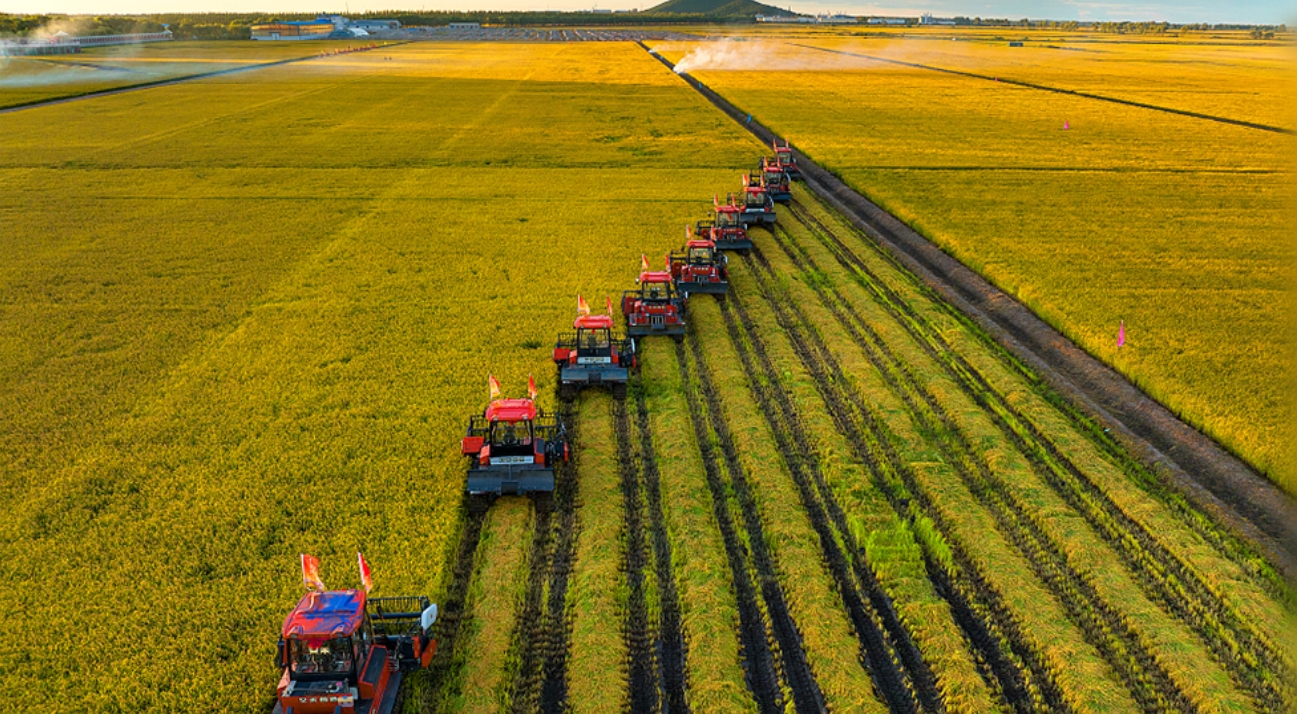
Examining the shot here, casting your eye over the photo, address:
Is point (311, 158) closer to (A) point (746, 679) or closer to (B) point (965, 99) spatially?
(A) point (746, 679)

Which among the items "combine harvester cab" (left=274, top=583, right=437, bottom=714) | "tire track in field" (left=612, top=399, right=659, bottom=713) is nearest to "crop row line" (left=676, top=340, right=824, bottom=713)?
"tire track in field" (left=612, top=399, right=659, bottom=713)

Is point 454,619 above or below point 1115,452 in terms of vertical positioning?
below

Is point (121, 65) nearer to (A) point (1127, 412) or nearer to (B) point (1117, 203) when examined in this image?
(B) point (1117, 203)

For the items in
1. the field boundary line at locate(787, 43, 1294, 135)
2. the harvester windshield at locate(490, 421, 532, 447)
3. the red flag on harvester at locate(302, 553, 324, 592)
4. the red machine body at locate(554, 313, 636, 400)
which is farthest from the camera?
the field boundary line at locate(787, 43, 1294, 135)

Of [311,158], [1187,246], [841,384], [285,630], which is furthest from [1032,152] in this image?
[285,630]

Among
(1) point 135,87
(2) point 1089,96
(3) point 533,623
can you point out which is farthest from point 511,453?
(1) point 135,87

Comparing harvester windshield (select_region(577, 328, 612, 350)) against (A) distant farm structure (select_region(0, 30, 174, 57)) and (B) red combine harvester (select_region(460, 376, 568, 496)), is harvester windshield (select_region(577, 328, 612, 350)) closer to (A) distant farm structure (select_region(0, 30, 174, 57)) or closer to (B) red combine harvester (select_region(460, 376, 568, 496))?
(B) red combine harvester (select_region(460, 376, 568, 496))

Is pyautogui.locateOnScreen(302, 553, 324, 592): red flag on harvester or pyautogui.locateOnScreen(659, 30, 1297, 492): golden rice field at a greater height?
pyautogui.locateOnScreen(659, 30, 1297, 492): golden rice field

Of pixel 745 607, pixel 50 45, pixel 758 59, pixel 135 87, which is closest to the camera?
pixel 745 607
